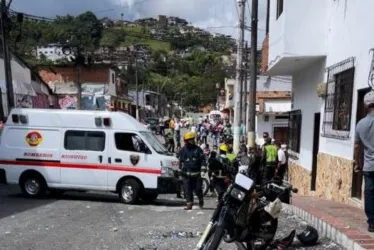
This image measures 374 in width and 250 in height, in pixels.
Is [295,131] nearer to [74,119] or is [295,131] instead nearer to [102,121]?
[102,121]

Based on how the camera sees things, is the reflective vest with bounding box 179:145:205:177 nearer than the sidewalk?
No

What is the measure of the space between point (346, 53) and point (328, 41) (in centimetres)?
171

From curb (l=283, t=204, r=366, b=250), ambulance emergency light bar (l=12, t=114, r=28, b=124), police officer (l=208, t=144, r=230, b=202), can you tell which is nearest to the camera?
curb (l=283, t=204, r=366, b=250)

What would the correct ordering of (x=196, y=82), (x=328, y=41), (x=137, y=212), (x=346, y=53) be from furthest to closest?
(x=196, y=82), (x=328, y=41), (x=137, y=212), (x=346, y=53)

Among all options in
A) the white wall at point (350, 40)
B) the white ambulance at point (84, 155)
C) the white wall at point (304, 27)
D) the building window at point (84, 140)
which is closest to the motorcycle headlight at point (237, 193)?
the white wall at point (350, 40)

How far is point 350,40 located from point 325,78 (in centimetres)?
237

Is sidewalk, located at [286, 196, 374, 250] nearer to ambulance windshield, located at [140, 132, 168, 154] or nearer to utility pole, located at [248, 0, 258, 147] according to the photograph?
ambulance windshield, located at [140, 132, 168, 154]

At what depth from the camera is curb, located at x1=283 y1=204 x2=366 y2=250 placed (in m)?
5.62

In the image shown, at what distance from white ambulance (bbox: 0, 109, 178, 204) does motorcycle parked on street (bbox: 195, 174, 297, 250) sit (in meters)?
6.29

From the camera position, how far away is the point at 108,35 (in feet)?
79.2

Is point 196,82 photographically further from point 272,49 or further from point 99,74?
Result: point 272,49

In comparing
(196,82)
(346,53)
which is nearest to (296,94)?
(346,53)

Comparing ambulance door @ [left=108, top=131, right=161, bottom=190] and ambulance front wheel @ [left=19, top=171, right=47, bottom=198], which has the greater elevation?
ambulance door @ [left=108, top=131, right=161, bottom=190]

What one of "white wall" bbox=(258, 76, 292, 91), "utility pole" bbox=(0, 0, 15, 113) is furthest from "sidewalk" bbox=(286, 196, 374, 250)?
"white wall" bbox=(258, 76, 292, 91)
